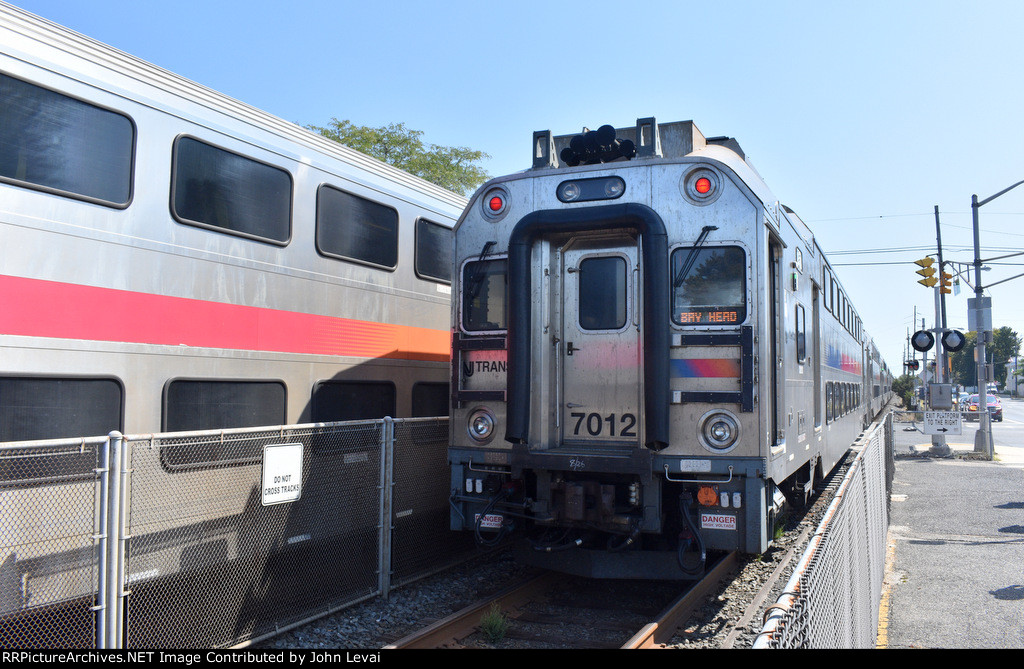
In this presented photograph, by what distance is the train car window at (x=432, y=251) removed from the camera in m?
9.30

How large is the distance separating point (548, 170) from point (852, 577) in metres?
4.02

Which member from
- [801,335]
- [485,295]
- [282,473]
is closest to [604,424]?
[485,295]

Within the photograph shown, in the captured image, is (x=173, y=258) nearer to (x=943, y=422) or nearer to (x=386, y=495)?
(x=386, y=495)

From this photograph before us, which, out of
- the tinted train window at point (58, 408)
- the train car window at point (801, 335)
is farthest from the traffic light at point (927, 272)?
the tinted train window at point (58, 408)

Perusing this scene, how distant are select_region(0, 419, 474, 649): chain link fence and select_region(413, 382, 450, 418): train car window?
1278 mm

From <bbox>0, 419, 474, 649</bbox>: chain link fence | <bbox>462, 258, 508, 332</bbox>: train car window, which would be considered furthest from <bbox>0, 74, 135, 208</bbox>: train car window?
<bbox>462, 258, 508, 332</bbox>: train car window

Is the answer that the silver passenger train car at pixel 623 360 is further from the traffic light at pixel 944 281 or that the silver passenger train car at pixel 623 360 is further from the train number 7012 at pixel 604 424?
the traffic light at pixel 944 281

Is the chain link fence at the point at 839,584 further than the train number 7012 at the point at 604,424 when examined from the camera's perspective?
No

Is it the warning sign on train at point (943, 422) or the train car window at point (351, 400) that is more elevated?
the train car window at point (351, 400)

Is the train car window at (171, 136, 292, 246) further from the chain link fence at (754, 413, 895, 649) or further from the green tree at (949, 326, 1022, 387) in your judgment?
the green tree at (949, 326, 1022, 387)

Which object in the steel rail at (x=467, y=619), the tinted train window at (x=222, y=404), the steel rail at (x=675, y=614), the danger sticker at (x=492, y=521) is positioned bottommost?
the steel rail at (x=467, y=619)

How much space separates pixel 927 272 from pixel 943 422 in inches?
155

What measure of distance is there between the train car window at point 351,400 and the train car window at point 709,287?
3.57 meters
